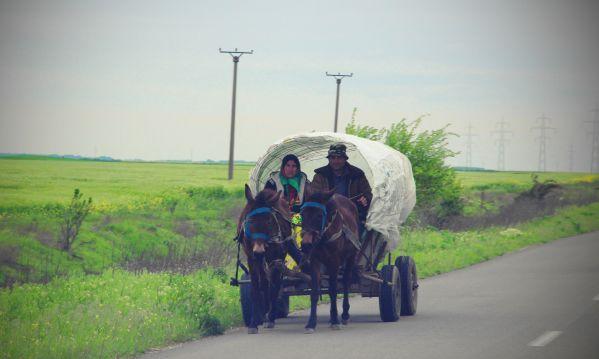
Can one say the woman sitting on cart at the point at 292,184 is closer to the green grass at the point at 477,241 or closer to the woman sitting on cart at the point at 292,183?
the woman sitting on cart at the point at 292,183

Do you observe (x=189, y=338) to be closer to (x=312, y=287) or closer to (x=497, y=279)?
(x=312, y=287)

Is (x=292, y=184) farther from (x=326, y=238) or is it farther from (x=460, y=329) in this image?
(x=460, y=329)

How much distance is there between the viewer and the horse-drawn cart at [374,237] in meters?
14.9

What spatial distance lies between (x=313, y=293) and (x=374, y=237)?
2067 mm

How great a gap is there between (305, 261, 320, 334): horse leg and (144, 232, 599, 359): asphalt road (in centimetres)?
14

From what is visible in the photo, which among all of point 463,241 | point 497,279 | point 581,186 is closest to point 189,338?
point 497,279

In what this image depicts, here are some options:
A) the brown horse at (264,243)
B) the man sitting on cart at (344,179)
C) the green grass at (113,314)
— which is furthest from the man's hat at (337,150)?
the green grass at (113,314)

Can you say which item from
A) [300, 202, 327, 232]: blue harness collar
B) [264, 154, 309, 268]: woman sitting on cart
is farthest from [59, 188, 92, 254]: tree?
[300, 202, 327, 232]: blue harness collar

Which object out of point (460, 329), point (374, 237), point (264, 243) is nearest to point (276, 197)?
point (264, 243)

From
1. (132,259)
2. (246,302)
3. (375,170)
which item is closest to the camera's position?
(246,302)

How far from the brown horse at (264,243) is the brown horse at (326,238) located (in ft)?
1.05

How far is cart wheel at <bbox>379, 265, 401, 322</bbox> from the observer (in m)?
15.5

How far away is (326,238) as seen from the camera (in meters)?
14.2

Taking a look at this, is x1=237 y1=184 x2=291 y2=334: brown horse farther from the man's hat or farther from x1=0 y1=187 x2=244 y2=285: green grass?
x1=0 y1=187 x2=244 y2=285: green grass
